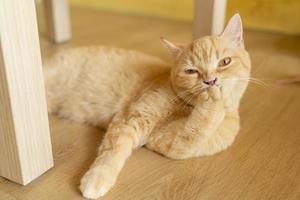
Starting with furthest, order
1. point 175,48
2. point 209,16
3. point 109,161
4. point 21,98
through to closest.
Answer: point 209,16
point 175,48
point 109,161
point 21,98

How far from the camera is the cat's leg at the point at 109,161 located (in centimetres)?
92

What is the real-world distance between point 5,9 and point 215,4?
0.81 m

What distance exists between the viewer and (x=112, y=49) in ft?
4.51

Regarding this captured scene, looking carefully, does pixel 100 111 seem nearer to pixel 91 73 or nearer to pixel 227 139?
pixel 91 73

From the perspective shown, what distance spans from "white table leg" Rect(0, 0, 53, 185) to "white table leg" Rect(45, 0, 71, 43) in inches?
44.5

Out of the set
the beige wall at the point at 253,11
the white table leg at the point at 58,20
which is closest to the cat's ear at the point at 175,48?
the white table leg at the point at 58,20

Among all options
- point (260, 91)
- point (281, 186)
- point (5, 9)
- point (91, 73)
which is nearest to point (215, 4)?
point (260, 91)

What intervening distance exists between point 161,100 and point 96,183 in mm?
328

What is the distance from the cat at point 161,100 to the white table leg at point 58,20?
2.40 ft

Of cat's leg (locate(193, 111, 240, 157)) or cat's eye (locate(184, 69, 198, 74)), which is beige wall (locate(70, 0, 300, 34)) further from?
cat's eye (locate(184, 69, 198, 74))

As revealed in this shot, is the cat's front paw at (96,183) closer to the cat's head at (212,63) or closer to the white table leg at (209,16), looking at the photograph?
the cat's head at (212,63)

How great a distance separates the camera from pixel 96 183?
3.01 ft

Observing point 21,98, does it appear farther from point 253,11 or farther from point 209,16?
point 253,11

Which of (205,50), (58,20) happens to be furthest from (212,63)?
(58,20)
